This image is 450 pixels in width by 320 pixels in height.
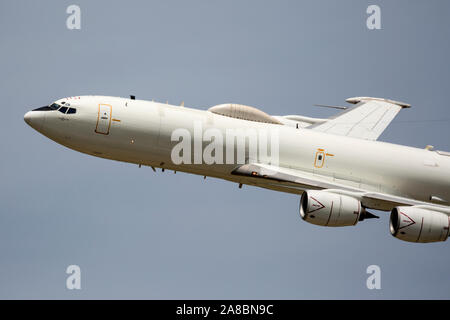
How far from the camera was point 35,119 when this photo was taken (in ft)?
208

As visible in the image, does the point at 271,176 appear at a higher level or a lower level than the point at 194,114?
lower

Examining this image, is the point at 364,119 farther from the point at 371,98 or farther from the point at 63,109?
the point at 63,109

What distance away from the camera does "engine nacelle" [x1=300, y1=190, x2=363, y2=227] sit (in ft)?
207

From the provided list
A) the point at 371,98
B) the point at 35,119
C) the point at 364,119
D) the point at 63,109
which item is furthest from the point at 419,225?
the point at 35,119

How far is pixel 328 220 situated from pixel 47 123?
20.3 meters

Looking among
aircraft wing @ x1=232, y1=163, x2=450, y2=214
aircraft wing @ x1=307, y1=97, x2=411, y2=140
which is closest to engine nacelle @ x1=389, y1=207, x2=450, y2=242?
aircraft wing @ x1=232, y1=163, x2=450, y2=214

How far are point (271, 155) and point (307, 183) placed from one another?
3334 mm

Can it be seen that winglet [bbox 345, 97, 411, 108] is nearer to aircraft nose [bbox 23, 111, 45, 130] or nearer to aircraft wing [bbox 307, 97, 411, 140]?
aircraft wing [bbox 307, 97, 411, 140]

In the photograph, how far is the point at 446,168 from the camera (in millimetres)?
68312

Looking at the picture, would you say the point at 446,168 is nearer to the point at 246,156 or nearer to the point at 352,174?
the point at 352,174

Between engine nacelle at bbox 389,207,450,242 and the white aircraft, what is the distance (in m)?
0.07

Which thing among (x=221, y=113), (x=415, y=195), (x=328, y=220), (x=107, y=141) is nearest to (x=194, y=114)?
(x=221, y=113)

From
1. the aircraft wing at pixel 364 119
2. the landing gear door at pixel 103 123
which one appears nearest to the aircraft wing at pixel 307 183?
the landing gear door at pixel 103 123

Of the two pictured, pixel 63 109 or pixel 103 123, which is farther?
pixel 63 109
